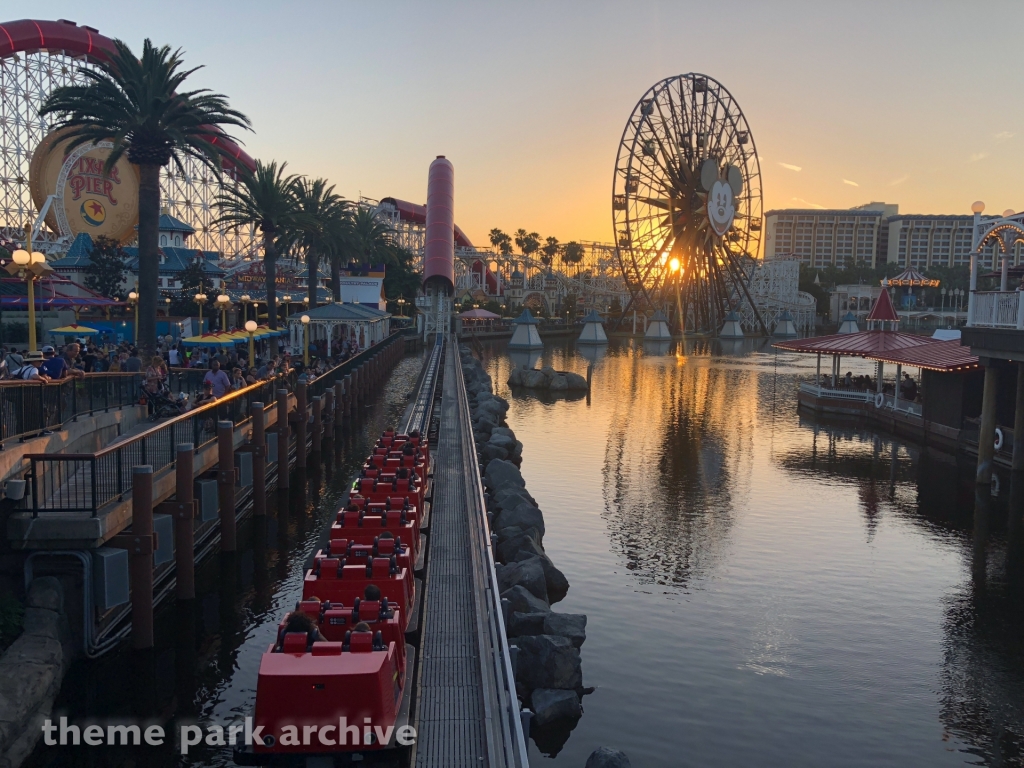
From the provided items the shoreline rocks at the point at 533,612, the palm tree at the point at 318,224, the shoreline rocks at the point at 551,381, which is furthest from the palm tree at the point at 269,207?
the shoreline rocks at the point at 533,612

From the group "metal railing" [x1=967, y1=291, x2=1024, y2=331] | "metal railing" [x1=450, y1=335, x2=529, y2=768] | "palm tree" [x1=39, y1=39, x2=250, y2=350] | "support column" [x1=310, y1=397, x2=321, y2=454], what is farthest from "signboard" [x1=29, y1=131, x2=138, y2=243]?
"metal railing" [x1=450, y1=335, x2=529, y2=768]

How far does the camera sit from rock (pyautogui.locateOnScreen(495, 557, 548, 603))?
16453mm

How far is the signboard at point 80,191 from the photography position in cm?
7862

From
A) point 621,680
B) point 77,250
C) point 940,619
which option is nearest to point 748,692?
point 621,680

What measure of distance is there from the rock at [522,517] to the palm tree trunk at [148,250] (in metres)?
16.8

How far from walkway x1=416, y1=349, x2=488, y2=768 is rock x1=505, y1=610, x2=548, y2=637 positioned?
2.29ft

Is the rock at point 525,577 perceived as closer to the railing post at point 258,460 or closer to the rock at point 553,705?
the rock at point 553,705

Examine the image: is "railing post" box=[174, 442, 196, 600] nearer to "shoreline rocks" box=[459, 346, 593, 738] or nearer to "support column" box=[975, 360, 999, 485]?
"shoreline rocks" box=[459, 346, 593, 738]

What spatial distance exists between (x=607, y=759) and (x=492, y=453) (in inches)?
749

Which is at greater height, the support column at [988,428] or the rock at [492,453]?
the support column at [988,428]

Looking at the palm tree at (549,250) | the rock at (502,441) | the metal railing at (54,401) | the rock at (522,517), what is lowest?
Result: the rock at (522,517)

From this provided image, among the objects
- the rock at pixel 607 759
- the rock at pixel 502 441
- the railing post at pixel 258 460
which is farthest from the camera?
the rock at pixel 502 441

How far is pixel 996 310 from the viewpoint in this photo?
27406mm

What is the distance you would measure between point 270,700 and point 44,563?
19.3 ft
